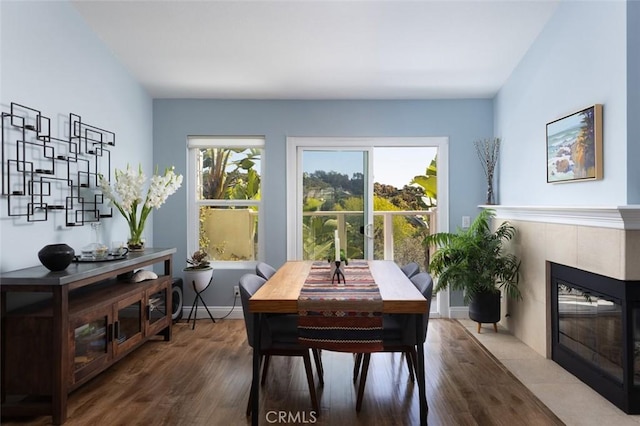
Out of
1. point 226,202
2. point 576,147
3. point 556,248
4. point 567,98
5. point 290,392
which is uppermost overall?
point 567,98

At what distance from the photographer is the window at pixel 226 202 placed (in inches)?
180

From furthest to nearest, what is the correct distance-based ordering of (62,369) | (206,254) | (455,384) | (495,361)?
(206,254), (495,361), (455,384), (62,369)

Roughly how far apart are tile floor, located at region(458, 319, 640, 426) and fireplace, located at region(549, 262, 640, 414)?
68 mm

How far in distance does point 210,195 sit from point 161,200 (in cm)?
94

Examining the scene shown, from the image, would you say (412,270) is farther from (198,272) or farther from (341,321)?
(198,272)

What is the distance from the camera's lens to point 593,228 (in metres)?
2.64

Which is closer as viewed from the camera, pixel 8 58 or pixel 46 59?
pixel 8 58

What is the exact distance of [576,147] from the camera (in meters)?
2.92

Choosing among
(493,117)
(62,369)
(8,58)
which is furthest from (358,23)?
(62,369)

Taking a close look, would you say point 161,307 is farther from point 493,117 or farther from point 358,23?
point 493,117

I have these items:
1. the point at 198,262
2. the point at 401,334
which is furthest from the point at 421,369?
the point at 198,262

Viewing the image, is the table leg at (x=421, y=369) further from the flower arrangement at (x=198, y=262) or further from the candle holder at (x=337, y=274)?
the flower arrangement at (x=198, y=262)

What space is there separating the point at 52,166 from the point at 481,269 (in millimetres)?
3614

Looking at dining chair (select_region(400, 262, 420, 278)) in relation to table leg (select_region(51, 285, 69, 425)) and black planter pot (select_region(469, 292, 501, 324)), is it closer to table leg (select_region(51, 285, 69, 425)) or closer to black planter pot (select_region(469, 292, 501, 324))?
black planter pot (select_region(469, 292, 501, 324))
